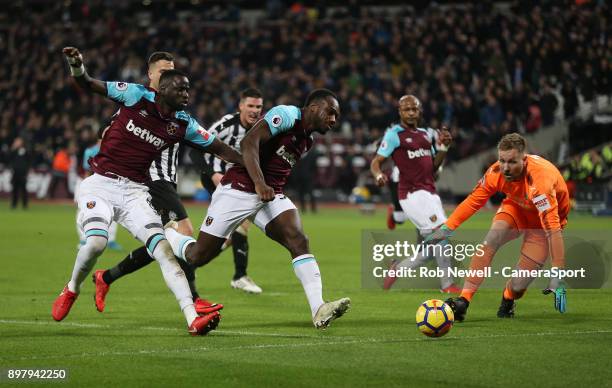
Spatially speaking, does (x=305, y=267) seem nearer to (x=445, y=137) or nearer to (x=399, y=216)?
(x=445, y=137)

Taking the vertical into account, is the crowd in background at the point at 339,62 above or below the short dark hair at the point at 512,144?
below

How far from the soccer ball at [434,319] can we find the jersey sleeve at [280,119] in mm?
2041

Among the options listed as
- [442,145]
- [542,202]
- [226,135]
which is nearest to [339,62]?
[442,145]

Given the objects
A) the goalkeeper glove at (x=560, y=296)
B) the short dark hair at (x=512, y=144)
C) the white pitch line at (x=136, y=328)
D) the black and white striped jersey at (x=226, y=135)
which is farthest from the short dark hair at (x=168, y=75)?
the goalkeeper glove at (x=560, y=296)

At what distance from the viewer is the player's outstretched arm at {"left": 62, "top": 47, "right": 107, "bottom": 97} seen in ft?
30.0

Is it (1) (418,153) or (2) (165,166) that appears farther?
(1) (418,153)

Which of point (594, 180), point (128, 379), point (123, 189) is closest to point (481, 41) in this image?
point (594, 180)

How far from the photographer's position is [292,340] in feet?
28.8

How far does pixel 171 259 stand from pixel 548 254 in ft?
12.5

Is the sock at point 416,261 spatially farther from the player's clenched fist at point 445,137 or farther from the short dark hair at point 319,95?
the short dark hair at point 319,95

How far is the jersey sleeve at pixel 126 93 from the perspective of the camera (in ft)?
30.8

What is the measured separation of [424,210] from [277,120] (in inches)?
164

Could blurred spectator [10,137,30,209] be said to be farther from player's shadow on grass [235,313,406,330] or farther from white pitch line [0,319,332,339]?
player's shadow on grass [235,313,406,330]

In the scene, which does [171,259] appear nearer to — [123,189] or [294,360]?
[123,189]
